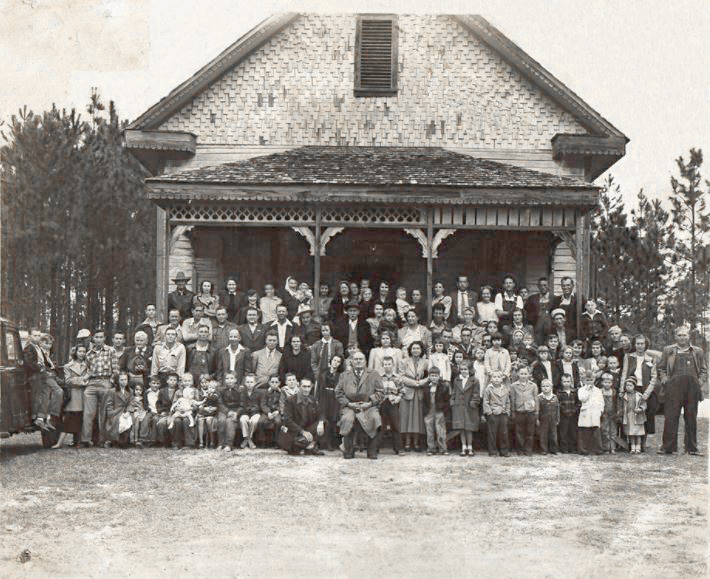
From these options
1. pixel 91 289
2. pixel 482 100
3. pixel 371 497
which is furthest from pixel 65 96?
pixel 91 289

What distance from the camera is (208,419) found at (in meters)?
13.4

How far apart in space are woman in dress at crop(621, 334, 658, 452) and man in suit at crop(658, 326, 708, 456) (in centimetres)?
18

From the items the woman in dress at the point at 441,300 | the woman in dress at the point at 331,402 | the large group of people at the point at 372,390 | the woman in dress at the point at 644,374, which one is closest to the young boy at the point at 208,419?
the large group of people at the point at 372,390

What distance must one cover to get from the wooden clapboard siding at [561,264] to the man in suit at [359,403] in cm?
800

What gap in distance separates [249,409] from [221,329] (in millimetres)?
1822

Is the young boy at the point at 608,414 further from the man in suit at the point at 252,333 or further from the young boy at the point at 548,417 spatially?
the man in suit at the point at 252,333

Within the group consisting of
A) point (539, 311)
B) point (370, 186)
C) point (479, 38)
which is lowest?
point (539, 311)

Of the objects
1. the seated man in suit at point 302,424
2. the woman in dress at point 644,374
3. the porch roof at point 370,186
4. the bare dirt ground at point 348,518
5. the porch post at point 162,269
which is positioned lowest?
the bare dirt ground at point 348,518

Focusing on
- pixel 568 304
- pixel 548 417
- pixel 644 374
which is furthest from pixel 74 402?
pixel 644 374

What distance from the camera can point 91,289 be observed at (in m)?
25.2

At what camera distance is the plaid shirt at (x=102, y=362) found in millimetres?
13922

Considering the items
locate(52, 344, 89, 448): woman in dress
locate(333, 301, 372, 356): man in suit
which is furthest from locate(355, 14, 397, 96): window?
locate(52, 344, 89, 448): woman in dress

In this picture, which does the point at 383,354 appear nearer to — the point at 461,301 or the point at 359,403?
the point at 359,403

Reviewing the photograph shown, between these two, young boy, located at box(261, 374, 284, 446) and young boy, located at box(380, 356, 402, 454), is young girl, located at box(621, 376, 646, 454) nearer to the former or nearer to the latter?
young boy, located at box(380, 356, 402, 454)
